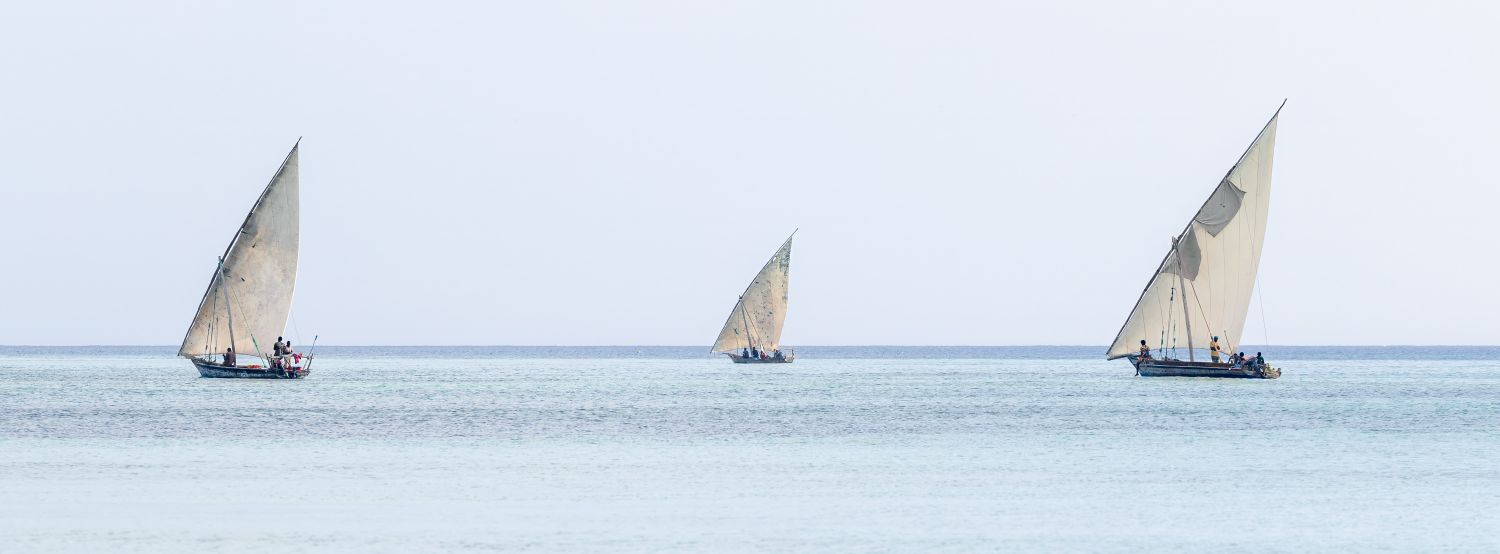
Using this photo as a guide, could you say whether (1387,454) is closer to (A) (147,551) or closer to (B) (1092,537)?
(B) (1092,537)

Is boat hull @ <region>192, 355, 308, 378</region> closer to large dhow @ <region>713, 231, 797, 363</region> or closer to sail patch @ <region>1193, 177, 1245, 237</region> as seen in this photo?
sail patch @ <region>1193, 177, 1245, 237</region>

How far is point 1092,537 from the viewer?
31.0 meters

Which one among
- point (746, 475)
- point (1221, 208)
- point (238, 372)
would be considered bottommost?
point (746, 475)

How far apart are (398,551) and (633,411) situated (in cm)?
4279

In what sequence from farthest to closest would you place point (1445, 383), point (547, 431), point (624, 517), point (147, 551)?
point (1445, 383) < point (547, 431) < point (624, 517) < point (147, 551)

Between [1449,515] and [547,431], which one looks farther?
[547,431]

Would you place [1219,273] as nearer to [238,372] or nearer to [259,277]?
[259,277]

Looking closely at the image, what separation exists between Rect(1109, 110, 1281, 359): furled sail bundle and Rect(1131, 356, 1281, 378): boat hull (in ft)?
4.01

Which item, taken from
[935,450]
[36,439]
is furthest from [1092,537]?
[36,439]

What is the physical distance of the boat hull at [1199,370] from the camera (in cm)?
9212

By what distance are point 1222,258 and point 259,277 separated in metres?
45.2

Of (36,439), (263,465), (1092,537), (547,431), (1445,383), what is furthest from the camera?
(1445,383)

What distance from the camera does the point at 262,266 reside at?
87.1 metres

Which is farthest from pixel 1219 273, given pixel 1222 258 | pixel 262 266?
pixel 262 266
